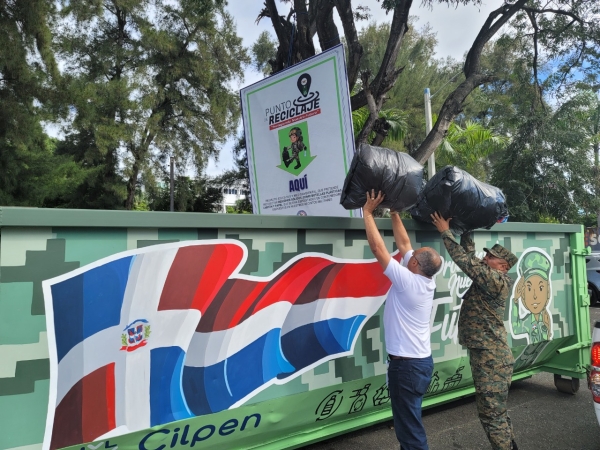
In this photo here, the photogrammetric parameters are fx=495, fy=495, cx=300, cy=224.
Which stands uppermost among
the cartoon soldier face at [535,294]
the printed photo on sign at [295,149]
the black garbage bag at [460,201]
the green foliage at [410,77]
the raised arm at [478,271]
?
the green foliage at [410,77]

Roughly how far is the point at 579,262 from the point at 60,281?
5.22m

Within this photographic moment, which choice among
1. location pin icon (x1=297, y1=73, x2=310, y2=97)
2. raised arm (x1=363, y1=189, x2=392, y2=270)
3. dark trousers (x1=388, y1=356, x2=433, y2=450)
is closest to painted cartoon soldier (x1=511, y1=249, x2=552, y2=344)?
dark trousers (x1=388, y1=356, x2=433, y2=450)

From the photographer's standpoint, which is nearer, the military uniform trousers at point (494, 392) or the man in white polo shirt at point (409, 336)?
the man in white polo shirt at point (409, 336)

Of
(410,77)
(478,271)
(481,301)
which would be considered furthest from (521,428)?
(410,77)

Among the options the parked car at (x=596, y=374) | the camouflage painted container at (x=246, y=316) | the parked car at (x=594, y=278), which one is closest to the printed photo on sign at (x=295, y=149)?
the camouflage painted container at (x=246, y=316)

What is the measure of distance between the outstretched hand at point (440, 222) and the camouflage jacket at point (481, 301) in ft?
0.19

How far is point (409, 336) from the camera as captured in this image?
3213mm

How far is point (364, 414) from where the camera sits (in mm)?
3963

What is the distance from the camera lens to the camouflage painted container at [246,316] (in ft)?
7.60

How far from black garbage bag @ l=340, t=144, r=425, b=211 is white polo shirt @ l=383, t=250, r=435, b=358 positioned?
0.49 m

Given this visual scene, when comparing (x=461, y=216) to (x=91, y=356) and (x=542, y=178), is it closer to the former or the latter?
(x=91, y=356)

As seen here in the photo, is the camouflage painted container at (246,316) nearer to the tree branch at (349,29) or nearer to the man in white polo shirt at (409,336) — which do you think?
the man in white polo shirt at (409,336)

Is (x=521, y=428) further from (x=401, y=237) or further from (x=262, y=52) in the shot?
(x=262, y=52)

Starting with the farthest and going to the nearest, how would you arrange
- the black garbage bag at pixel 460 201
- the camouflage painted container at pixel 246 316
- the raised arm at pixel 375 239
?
the black garbage bag at pixel 460 201 → the raised arm at pixel 375 239 → the camouflage painted container at pixel 246 316
